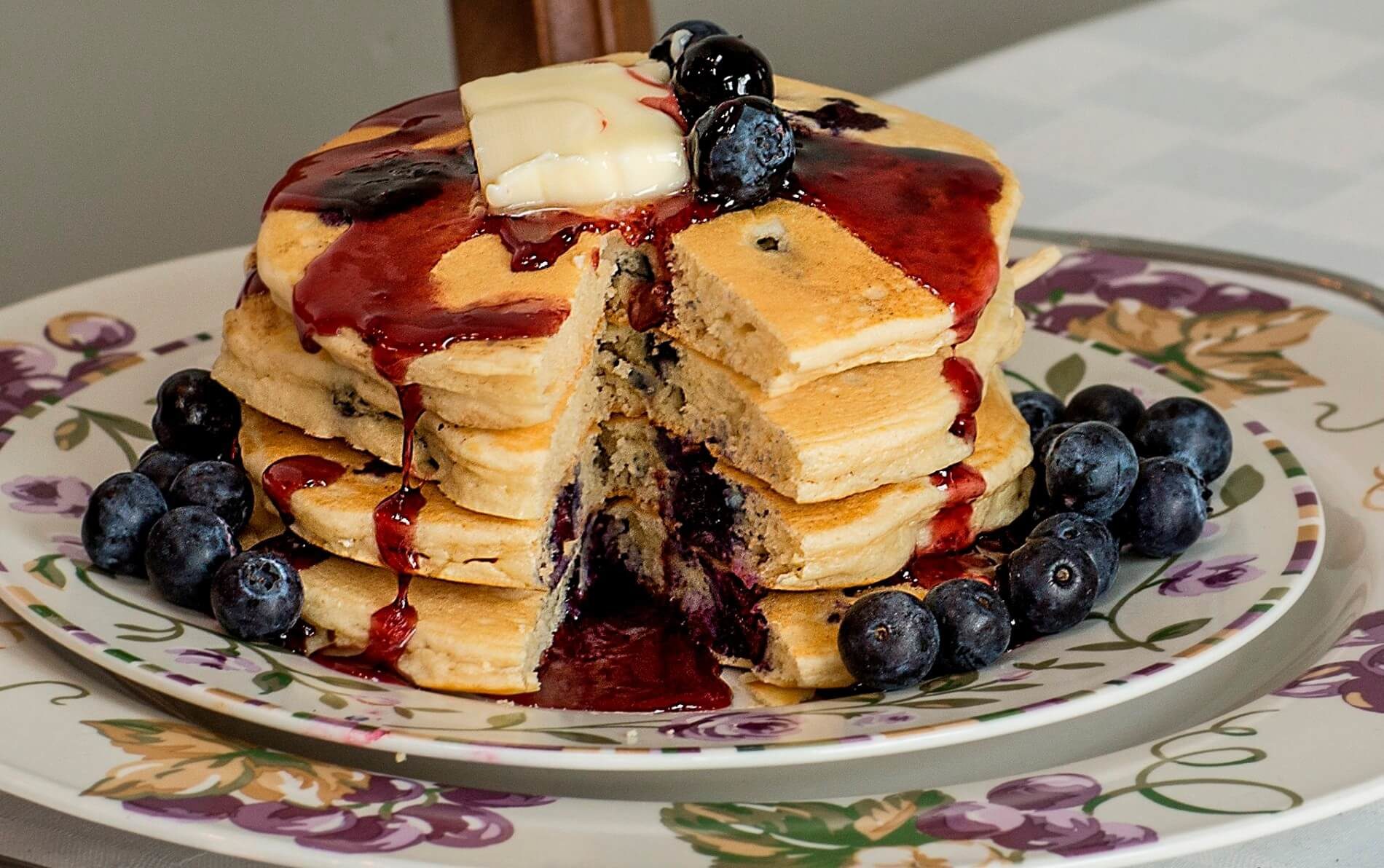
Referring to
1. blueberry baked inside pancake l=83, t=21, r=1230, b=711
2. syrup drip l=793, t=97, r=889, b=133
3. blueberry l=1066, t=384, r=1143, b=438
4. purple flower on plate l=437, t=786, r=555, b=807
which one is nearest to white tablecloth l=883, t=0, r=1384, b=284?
blueberry l=1066, t=384, r=1143, b=438

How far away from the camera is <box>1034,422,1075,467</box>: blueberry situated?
7.30 feet

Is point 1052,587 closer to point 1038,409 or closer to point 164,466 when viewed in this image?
point 1038,409

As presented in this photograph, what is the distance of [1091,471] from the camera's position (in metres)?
2.11

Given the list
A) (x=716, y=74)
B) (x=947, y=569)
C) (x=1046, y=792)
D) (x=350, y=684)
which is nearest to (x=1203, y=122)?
(x=716, y=74)

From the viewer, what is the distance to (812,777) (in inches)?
67.0

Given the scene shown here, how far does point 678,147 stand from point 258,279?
0.63 meters

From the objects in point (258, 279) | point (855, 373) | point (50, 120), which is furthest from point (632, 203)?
point (50, 120)

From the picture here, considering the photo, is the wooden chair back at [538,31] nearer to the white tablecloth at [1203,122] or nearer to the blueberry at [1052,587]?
the white tablecloth at [1203,122]

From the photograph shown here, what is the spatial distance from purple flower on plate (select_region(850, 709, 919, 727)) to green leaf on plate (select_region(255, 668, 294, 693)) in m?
0.63

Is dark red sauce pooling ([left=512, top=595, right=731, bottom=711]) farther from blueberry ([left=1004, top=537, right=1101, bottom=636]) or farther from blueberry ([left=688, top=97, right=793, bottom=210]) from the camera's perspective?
blueberry ([left=688, top=97, right=793, bottom=210])

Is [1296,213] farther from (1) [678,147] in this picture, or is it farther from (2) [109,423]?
(2) [109,423]

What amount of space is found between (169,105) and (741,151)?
351cm

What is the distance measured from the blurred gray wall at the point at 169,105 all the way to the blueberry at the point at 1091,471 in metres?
3.66

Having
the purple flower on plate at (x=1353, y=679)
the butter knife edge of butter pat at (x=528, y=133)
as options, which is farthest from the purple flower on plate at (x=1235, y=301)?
the butter knife edge of butter pat at (x=528, y=133)
